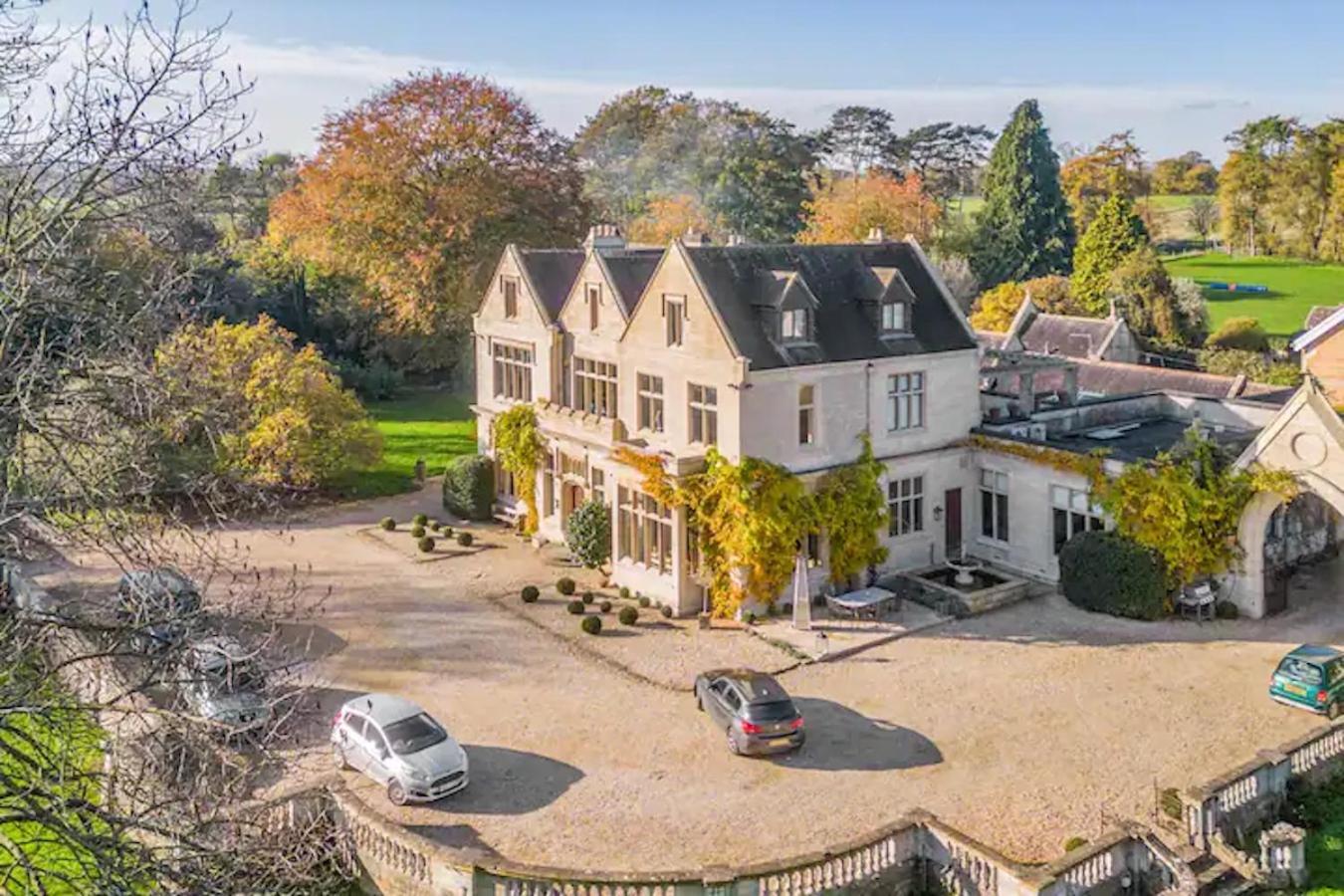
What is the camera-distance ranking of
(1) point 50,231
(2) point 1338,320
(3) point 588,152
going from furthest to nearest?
(3) point 588,152
(2) point 1338,320
(1) point 50,231

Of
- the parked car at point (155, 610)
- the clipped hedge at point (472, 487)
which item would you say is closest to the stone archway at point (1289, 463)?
the clipped hedge at point (472, 487)

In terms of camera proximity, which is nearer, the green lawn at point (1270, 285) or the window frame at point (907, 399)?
the window frame at point (907, 399)

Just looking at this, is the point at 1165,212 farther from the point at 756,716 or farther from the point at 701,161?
the point at 756,716

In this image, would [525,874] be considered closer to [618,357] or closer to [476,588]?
[476,588]

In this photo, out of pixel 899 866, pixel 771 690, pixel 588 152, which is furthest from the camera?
pixel 588 152

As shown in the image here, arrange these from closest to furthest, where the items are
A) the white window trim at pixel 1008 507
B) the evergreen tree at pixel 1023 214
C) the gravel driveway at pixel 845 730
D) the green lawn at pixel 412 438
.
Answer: the gravel driveway at pixel 845 730, the white window trim at pixel 1008 507, the green lawn at pixel 412 438, the evergreen tree at pixel 1023 214

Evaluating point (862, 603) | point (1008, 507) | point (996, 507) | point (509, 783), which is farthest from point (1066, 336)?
point (509, 783)

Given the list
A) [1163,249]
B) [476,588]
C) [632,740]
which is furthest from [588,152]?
[632,740]

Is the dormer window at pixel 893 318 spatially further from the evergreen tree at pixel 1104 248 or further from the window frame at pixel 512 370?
the evergreen tree at pixel 1104 248
